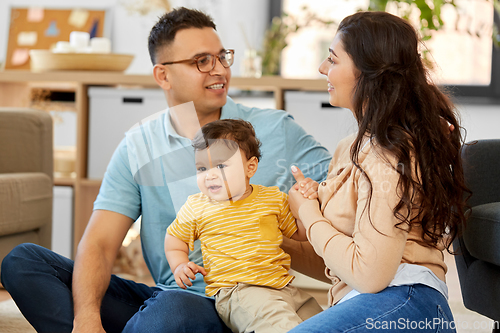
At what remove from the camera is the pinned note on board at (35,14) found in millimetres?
2990

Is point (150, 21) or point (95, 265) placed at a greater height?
point (150, 21)

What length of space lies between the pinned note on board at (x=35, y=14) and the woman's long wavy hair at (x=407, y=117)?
248cm

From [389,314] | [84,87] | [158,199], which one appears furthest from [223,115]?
[84,87]

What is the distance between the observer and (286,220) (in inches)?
44.3

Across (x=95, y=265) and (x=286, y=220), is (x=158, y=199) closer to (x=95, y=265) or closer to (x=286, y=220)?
(x=95, y=265)

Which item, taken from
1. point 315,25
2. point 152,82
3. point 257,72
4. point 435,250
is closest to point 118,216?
point 435,250

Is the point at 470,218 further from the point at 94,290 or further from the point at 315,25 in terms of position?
the point at 315,25

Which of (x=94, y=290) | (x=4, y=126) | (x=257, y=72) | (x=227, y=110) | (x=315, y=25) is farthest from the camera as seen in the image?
(x=315, y=25)

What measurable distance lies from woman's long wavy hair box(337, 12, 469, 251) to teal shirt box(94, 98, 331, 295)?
1.38 ft

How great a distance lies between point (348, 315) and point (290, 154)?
60 centimetres

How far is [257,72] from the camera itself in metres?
2.62

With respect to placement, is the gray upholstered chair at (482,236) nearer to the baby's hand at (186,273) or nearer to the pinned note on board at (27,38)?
the baby's hand at (186,273)

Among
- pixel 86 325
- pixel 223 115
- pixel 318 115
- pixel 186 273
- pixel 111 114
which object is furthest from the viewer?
pixel 111 114

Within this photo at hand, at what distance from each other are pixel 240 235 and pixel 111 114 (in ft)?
4.67
